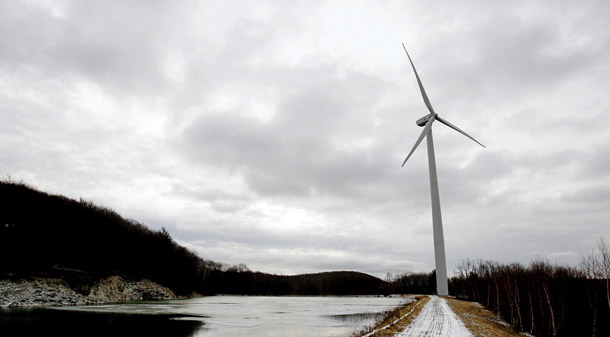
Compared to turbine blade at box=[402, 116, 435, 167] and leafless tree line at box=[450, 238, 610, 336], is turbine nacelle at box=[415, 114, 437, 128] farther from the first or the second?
leafless tree line at box=[450, 238, 610, 336]

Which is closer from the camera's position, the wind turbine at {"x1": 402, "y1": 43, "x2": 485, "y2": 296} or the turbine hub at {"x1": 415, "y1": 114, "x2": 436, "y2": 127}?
the wind turbine at {"x1": 402, "y1": 43, "x2": 485, "y2": 296}

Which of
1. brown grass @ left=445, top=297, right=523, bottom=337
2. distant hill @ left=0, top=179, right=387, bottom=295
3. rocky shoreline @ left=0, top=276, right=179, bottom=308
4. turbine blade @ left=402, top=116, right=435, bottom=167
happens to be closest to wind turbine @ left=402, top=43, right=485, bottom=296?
turbine blade @ left=402, top=116, right=435, bottom=167

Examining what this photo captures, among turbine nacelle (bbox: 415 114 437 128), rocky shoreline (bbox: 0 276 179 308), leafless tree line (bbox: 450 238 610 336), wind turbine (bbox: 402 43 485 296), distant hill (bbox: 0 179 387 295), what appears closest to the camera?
leafless tree line (bbox: 450 238 610 336)

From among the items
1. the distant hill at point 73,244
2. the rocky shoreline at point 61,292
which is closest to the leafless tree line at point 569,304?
the rocky shoreline at point 61,292

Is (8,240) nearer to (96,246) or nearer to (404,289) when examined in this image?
(96,246)

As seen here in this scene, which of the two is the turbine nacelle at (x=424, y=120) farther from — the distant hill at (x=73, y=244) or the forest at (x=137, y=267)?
the distant hill at (x=73, y=244)

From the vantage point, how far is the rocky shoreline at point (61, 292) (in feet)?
152

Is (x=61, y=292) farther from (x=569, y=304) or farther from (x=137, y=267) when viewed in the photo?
(x=569, y=304)

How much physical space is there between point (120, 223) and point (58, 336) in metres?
91.8

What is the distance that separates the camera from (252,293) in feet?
618

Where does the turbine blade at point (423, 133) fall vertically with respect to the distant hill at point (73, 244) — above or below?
above

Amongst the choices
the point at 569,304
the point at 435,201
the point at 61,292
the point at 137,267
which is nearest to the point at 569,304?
the point at 569,304

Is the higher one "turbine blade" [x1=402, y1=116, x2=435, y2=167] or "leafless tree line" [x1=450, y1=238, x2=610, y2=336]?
"turbine blade" [x1=402, y1=116, x2=435, y2=167]

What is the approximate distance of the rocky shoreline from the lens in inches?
1826
